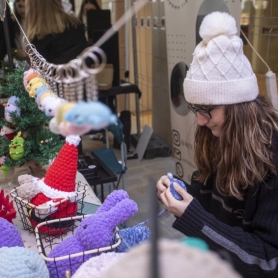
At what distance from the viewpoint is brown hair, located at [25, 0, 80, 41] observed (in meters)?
0.69

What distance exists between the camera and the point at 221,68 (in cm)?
72

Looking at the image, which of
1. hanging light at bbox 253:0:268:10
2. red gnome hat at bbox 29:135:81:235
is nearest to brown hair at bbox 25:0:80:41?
red gnome hat at bbox 29:135:81:235

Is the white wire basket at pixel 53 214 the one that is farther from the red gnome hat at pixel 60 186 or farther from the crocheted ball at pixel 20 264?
the crocheted ball at pixel 20 264

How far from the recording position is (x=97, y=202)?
40.1 inches

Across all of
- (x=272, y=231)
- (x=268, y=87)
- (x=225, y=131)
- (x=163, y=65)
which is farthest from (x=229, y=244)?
(x=163, y=65)

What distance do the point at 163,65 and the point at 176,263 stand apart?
2.84 meters

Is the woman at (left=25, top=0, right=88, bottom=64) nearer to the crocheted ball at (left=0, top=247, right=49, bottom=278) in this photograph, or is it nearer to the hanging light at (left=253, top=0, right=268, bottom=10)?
the crocheted ball at (left=0, top=247, right=49, bottom=278)

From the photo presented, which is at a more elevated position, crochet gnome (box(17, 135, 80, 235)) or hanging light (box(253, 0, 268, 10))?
hanging light (box(253, 0, 268, 10))

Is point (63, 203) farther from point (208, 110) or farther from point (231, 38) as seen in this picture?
point (231, 38)

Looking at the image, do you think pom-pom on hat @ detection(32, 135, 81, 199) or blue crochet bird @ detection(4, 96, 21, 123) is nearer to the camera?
pom-pom on hat @ detection(32, 135, 81, 199)

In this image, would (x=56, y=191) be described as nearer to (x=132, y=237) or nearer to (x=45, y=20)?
(x=132, y=237)

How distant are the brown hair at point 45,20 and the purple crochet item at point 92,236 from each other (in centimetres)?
36

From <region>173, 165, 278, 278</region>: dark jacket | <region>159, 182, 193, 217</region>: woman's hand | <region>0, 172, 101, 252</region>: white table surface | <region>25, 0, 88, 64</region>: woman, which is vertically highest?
<region>25, 0, 88, 64</region>: woman

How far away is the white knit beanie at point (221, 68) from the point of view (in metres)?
0.72
